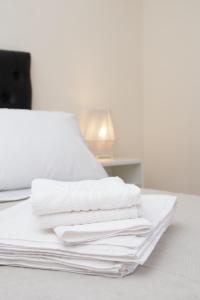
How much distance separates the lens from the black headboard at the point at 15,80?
6.57 feet

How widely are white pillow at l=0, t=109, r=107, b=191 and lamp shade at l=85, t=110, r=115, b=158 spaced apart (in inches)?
32.2

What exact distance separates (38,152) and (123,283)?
97cm

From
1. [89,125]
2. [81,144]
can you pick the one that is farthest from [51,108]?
[81,144]

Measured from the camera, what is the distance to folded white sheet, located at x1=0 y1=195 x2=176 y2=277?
580mm

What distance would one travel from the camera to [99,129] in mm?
2447

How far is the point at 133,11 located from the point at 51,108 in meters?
1.18

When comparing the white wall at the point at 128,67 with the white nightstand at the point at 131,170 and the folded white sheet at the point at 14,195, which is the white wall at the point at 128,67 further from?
the folded white sheet at the point at 14,195

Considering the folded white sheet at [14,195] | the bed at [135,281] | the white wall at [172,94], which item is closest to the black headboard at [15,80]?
the folded white sheet at [14,195]

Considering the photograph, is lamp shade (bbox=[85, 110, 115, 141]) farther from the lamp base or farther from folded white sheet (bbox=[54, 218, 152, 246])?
folded white sheet (bbox=[54, 218, 152, 246])

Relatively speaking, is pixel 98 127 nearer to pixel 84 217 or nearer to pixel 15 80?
pixel 15 80

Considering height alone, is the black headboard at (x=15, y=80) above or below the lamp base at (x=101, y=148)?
above

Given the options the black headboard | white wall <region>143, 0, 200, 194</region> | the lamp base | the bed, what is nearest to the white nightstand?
the lamp base

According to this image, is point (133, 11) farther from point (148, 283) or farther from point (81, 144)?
point (148, 283)

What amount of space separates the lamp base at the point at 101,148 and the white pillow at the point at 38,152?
2.86 ft
